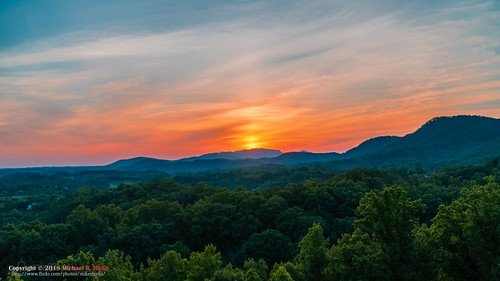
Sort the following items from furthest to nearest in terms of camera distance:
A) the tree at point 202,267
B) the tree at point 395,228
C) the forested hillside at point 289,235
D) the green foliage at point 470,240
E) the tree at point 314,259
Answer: the tree at point 314,259, the tree at point 202,267, the tree at point 395,228, the forested hillside at point 289,235, the green foliage at point 470,240

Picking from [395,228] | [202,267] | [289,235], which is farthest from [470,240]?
[289,235]

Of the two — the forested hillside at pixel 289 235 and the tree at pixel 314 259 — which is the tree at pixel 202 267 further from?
the tree at pixel 314 259

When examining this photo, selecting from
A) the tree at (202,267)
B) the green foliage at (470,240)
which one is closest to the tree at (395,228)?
the green foliage at (470,240)

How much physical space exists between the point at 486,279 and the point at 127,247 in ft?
116

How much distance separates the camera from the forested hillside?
68.8 ft

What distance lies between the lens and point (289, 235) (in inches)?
1686

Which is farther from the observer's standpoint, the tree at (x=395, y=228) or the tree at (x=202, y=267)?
the tree at (x=202, y=267)

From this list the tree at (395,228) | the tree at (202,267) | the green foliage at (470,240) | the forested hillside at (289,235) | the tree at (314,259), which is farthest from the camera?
the tree at (314,259)

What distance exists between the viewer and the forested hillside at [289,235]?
20969 millimetres

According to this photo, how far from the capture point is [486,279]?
19.5 metres

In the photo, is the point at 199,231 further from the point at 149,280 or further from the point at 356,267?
the point at 356,267

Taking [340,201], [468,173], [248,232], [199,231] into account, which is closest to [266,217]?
[248,232]

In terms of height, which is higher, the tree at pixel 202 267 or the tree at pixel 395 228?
the tree at pixel 395 228

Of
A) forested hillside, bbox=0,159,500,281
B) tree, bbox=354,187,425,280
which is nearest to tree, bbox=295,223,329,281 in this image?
forested hillside, bbox=0,159,500,281
